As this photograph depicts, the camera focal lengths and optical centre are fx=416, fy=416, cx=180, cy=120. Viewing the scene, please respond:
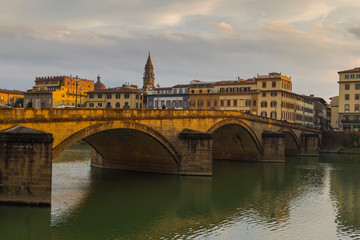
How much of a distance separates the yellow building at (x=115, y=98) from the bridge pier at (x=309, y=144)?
40732 mm

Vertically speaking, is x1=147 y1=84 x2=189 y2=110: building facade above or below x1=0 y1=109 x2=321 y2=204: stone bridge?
above

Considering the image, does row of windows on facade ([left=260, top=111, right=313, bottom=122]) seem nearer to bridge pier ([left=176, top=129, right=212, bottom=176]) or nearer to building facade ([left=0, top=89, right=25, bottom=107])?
bridge pier ([left=176, top=129, right=212, bottom=176])

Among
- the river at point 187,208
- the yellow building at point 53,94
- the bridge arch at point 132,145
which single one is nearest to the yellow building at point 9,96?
the yellow building at point 53,94

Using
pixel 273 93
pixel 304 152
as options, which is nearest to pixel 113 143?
pixel 304 152

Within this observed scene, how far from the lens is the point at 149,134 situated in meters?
37.1

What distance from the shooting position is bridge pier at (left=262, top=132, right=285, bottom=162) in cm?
5993

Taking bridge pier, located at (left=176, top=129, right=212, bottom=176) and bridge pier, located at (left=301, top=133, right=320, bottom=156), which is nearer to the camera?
bridge pier, located at (left=176, top=129, right=212, bottom=176)

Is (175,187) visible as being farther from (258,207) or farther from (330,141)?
(330,141)

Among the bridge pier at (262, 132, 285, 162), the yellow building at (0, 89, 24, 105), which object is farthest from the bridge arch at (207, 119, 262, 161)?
the yellow building at (0, 89, 24, 105)

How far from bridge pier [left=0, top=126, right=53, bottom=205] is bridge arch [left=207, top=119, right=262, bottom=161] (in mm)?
32468

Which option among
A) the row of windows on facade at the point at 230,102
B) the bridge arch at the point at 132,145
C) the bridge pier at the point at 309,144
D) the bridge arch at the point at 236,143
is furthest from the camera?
the row of windows on facade at the point at 230,102

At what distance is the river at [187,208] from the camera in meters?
22.3

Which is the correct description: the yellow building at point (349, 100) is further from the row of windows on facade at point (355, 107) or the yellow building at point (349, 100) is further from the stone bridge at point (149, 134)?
the stone bridge at point (149, 134)

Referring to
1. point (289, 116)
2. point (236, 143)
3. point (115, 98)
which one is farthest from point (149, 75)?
point (236, 143)
